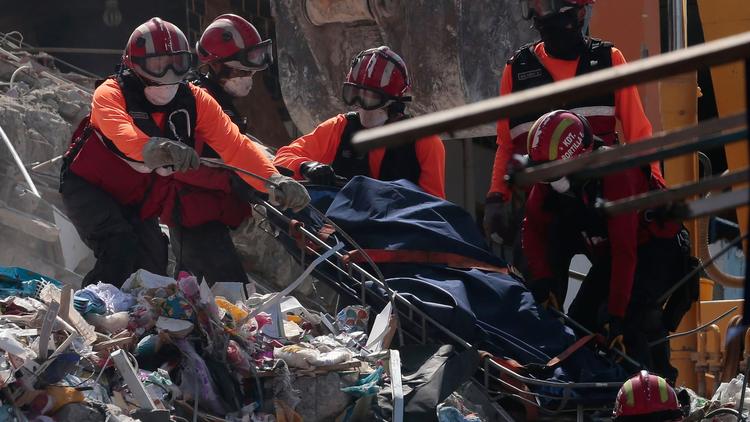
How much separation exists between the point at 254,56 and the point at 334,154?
0.58 m

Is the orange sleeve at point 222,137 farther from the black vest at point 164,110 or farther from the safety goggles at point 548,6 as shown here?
the safety goggles at point 548,6

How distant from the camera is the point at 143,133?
20.8 feet

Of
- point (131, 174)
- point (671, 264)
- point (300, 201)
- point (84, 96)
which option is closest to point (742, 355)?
point (671, 264)

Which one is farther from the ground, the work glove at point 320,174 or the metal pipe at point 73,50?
the work glove at point 320,174

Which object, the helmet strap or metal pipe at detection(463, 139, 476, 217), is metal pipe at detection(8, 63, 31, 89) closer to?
metal pipe at detection(463, 139, 476, 217)

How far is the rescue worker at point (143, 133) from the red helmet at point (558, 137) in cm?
106

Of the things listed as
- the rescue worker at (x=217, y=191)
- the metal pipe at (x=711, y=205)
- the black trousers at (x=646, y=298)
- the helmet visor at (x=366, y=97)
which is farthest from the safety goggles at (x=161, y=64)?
the metal pipe at (x=711, y=205)

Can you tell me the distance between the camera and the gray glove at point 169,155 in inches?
230

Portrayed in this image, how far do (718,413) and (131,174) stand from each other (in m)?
2.59

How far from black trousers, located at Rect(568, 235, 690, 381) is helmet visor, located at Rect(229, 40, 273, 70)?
1.79 meters

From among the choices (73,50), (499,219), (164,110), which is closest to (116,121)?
(164,110)

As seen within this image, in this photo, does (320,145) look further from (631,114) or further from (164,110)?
(631,114)

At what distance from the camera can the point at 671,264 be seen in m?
6.74

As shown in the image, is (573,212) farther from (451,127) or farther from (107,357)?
(451,127)
